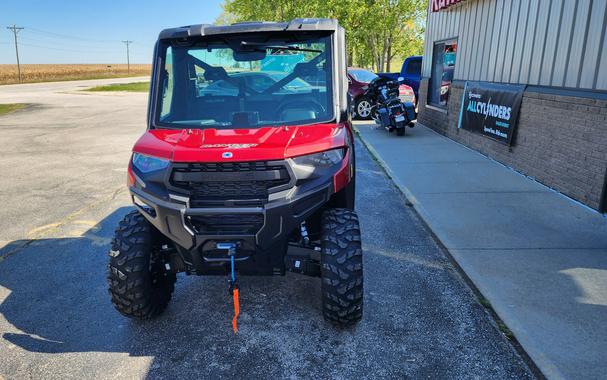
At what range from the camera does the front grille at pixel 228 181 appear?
294 cm

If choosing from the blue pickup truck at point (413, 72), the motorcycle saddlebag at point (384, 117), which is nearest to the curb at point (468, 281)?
the motorcycle saddlebag at point (384, 117)

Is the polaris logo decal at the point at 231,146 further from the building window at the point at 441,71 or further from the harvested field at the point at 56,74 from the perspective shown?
the harvested field at the point at 56,74

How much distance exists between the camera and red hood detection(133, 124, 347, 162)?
2930 millimetres

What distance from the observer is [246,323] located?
358cm

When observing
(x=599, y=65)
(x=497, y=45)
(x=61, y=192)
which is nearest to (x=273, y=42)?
(x=599, y=65)

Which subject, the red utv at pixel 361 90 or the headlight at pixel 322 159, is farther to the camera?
the red utv at pixel 361 90

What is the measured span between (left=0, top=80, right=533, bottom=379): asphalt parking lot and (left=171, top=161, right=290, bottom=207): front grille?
1139mm

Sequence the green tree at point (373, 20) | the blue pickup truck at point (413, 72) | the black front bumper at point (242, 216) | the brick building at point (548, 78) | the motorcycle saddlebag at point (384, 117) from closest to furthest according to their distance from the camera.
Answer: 1. the black front bumper at point (242, 216)
2. the brick building at point (548, 78)
3. the motorcycle saddlebag at point (384, 117)
4. the blue pickup truck at point (413, 72)
5. the green tree at point (373, 20)

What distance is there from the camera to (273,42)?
11.4 ft

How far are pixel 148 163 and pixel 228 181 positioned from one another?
0.63 m

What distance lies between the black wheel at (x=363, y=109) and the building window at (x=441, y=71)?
8.51 ft

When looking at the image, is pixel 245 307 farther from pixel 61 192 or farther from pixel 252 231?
pixel 61 192

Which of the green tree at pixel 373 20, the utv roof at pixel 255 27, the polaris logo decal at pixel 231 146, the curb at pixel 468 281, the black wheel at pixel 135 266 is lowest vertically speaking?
the curb at pixel 468 281

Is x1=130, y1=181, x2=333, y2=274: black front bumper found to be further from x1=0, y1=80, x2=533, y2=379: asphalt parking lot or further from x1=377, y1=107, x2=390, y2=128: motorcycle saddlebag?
x1=377, y1=107, x2=390, y2=128: motorcycle saddlebag
